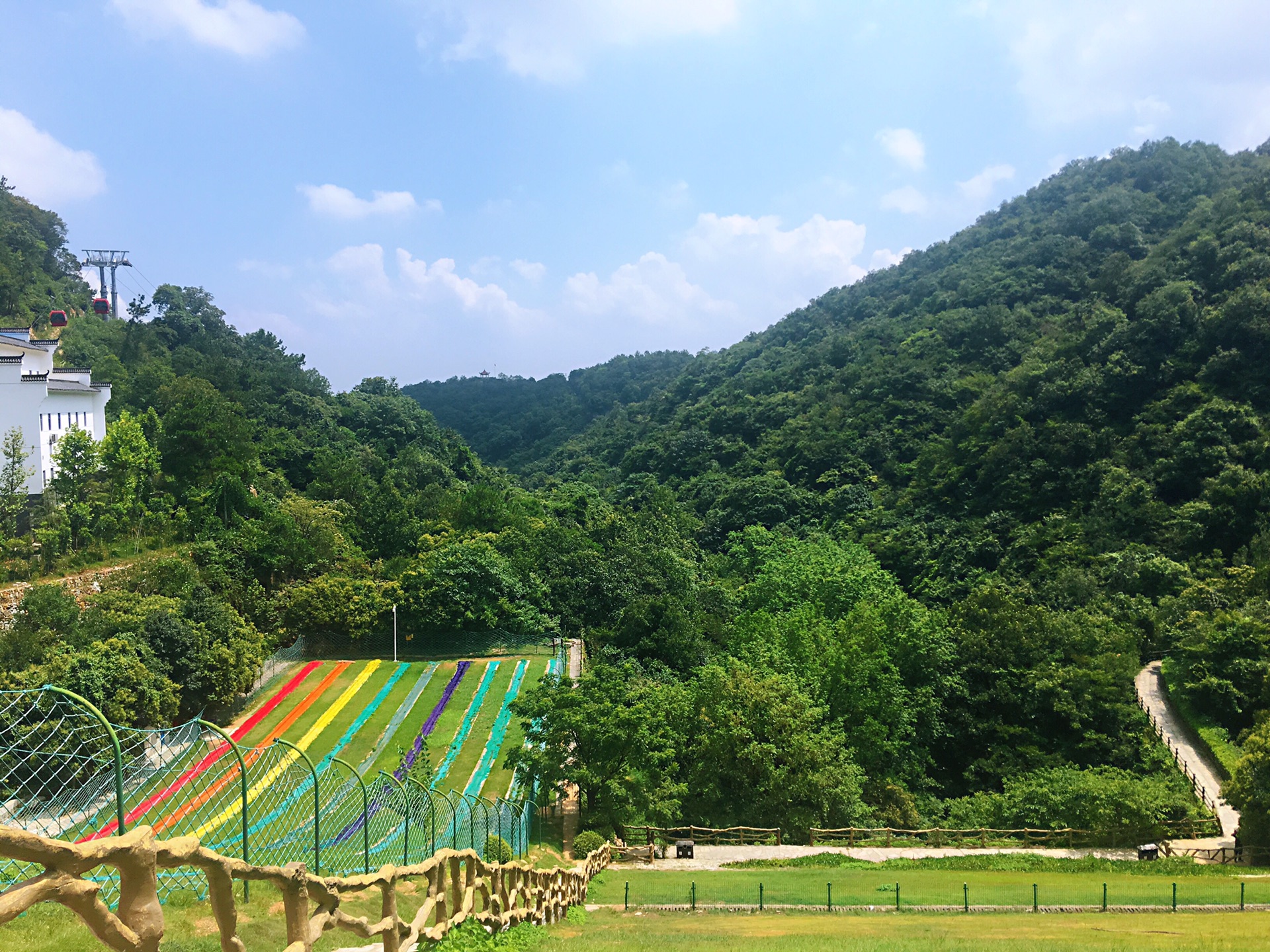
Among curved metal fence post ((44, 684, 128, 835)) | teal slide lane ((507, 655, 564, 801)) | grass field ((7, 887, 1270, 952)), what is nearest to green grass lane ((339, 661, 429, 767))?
teal slide lane ((507, 655, 564, 801))

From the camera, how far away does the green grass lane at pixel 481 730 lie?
26.8m

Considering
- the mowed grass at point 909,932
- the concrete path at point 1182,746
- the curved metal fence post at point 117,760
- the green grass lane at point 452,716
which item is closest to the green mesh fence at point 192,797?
the curved metal fence post at point 117,760

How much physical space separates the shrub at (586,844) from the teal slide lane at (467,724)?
18.7ft

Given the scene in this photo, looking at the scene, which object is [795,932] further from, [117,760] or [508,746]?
[508,746]

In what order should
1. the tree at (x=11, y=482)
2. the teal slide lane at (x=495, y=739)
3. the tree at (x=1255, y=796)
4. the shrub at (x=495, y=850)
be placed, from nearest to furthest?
1. the shrub at (x=495, y=850)
2. the tree at (x=1255, y=796)
3. the teal slide lane at (x=495, y=739)
4. the tree at (x=11, y=482)

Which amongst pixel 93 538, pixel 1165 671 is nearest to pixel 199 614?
pixel 93 538

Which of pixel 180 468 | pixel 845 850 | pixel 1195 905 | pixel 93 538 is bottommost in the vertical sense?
pixel 845 850

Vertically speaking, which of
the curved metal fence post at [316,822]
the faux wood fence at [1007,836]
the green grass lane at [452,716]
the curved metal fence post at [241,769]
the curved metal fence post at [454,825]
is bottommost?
the faux wood fence at [1007,836]

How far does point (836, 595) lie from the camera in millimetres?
41344

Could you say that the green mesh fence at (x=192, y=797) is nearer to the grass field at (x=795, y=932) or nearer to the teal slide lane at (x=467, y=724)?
the grass field at (x=795, y=932)

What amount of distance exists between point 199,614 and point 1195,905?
95.9 feet

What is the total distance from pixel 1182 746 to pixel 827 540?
78.7 ft

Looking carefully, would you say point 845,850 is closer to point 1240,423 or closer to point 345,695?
point 345,695

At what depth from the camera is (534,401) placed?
132 meters
